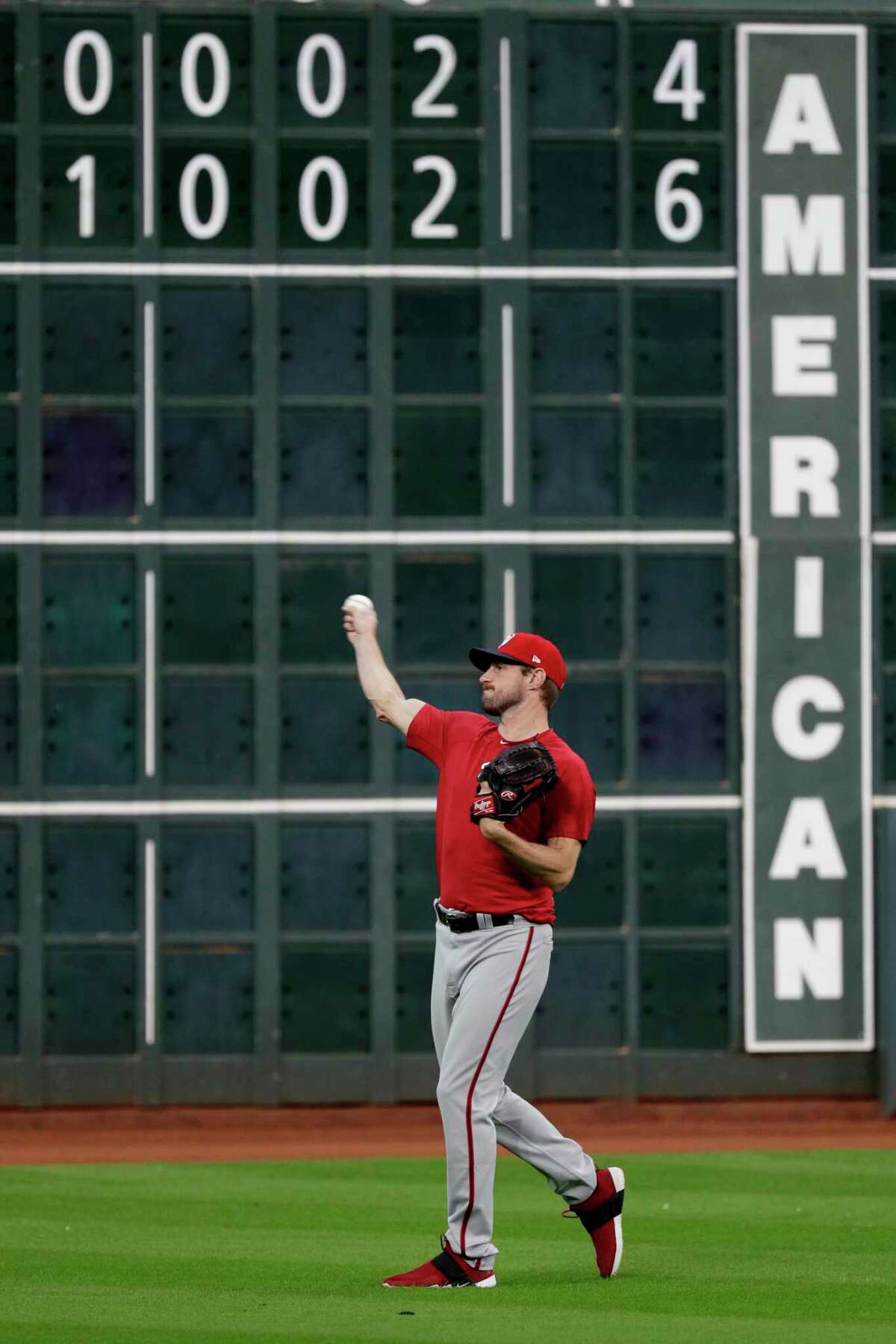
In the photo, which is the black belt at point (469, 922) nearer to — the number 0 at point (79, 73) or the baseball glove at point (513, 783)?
the baseball glove at point (513, 783)

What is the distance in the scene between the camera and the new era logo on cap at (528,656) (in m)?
6.70

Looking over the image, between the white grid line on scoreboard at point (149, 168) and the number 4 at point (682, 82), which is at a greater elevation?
the number 4 at point (682, 82)

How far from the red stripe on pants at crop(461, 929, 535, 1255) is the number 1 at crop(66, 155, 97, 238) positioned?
263 inches

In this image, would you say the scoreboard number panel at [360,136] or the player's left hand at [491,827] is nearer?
the player's left hand at [491,827]

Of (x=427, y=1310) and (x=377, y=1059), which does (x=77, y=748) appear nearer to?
(x=377, y=1059)

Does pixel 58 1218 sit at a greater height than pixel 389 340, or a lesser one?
lesser

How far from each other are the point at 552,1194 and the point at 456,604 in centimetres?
369

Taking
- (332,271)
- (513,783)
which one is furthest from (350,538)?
(513,783)

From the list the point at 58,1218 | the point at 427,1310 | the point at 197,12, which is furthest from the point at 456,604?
the point at 427,1310

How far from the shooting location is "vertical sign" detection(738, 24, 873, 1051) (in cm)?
1240

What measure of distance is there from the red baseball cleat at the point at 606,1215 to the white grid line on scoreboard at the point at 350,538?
583 cm

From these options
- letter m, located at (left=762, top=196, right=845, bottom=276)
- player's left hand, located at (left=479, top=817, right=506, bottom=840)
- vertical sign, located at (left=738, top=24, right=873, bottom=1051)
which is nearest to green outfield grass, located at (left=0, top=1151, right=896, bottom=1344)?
player's left hand, located at (left=479, top=817, right=506, bottom=840)

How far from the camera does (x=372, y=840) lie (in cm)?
1214

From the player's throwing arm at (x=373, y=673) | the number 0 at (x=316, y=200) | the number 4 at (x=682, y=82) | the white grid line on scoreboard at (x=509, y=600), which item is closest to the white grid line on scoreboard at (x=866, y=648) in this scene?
the number 4 at (x=682, y=82)
